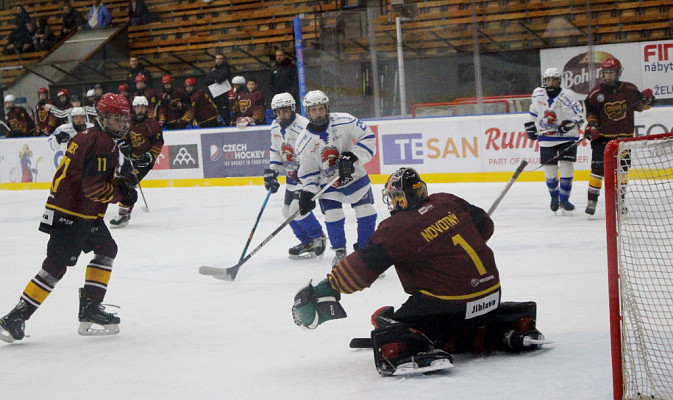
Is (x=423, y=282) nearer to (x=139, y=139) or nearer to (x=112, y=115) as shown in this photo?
(x=112, y=115)

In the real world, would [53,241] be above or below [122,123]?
below

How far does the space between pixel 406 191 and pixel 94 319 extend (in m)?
2.00

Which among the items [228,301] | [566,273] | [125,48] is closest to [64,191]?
[228,301]

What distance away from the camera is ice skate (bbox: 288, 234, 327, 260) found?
271 inches

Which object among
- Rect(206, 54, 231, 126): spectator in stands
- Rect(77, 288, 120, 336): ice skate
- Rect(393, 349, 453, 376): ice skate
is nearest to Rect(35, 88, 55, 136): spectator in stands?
Rect(206, 54, 231, 126): spectator in stands

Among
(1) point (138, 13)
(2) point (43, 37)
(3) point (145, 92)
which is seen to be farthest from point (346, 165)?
(2) point (43, 37)

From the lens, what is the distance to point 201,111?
507 inches

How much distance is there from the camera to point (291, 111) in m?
6.78

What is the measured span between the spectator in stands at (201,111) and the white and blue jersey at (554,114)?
19.2 feet

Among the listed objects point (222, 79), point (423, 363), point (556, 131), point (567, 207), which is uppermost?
point (222, 79)

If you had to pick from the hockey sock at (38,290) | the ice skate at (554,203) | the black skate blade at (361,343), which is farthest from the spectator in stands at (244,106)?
the black skate blade at (361,343)

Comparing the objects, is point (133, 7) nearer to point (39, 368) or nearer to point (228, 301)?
point (228, 301)

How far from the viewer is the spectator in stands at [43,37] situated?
17.4 m

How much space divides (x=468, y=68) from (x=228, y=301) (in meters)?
6.59
